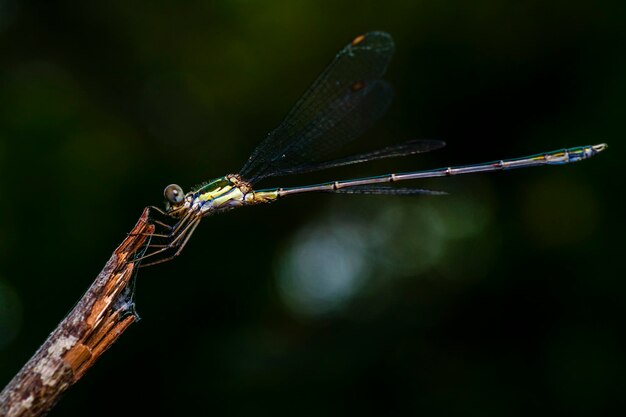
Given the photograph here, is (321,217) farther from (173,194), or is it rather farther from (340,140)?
(173,194)

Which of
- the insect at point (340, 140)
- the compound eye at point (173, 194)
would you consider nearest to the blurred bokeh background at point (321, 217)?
the insect at point (340, 140)

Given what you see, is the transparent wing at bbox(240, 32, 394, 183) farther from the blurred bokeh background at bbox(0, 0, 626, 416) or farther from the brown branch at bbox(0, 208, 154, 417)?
the brown branch at bbox(0, 208, 154, 417)

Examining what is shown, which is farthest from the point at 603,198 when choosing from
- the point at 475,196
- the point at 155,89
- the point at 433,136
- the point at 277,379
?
the point at 155,89

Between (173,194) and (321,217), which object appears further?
(321,217)

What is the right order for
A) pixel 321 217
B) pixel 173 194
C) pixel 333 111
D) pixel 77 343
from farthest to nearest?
pixel 321 217 → pixel 333 111 → pixel 173 194 → pixel 77 343

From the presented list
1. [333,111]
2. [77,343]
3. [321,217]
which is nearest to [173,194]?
[333,111]

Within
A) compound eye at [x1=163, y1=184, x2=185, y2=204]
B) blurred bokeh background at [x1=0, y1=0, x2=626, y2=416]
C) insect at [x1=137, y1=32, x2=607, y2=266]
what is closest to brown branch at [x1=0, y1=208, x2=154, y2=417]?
compound eye at [x1=163, y1=184, x2=185, y2=204]
